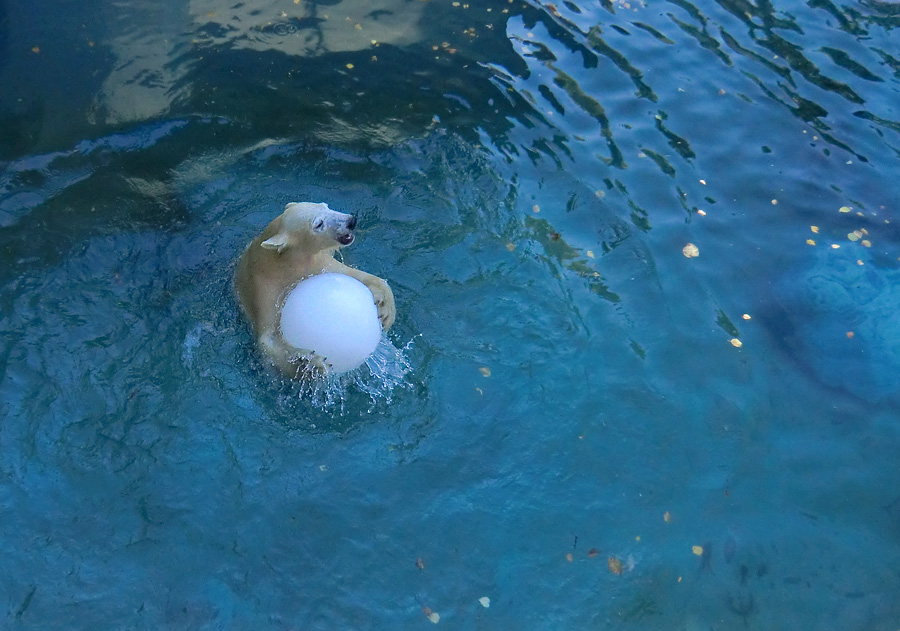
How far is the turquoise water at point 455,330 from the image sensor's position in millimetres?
5785

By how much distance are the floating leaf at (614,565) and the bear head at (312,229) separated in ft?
10.2

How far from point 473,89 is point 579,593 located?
6.67 m

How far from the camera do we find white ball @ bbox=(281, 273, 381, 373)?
578cm

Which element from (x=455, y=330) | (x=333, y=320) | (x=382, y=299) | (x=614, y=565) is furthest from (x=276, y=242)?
(x=614, y=565)

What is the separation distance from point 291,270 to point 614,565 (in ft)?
11.2

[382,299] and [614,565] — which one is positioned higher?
[382,299]

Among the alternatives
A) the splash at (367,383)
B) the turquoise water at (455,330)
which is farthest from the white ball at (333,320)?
the turquoise water at (455,330)

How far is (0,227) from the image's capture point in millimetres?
7742

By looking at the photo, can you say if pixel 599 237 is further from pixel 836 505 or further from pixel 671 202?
pixel 836 505

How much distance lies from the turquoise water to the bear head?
114 centimetres

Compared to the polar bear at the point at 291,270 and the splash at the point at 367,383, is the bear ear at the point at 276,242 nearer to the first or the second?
the polar bear at the point at 291,270

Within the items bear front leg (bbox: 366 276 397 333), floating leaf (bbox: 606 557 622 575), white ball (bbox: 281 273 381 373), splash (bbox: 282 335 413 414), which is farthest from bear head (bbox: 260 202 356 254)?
floating leaf (bbox: 606 557 622 575)

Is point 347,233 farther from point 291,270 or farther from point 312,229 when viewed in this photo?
point 291,270

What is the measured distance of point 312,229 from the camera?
6180 millimetres
